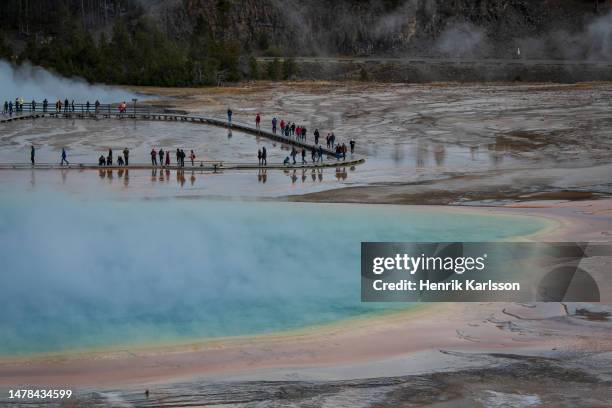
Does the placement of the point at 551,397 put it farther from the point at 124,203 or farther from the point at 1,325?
the point at 124,203

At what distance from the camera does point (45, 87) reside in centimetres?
7450

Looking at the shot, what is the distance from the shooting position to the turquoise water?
2188cm

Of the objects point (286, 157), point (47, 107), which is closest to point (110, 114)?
point (47, 107)

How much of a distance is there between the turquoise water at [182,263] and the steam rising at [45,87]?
3711cm

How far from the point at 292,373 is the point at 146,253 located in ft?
30.8

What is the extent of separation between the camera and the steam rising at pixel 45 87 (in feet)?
233

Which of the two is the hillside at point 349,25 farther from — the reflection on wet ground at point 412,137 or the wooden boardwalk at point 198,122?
the wooden boardwalk at point 198,122

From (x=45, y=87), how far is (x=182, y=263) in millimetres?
50876

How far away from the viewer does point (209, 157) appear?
45.2 meters

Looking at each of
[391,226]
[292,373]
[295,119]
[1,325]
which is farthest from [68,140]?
[292,373]

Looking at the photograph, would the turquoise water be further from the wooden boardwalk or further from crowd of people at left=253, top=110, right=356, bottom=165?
crowd of people at left=253, top=110, right=356, bottom=165

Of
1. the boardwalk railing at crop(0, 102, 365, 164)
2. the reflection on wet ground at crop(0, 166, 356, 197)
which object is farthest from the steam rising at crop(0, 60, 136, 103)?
the reflection on wet ground at crop(0, 166, 356, 197)

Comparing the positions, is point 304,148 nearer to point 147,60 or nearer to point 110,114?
point 110,114

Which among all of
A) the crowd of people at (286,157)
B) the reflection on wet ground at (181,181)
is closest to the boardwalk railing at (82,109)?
the crowd of people at (286,157)
